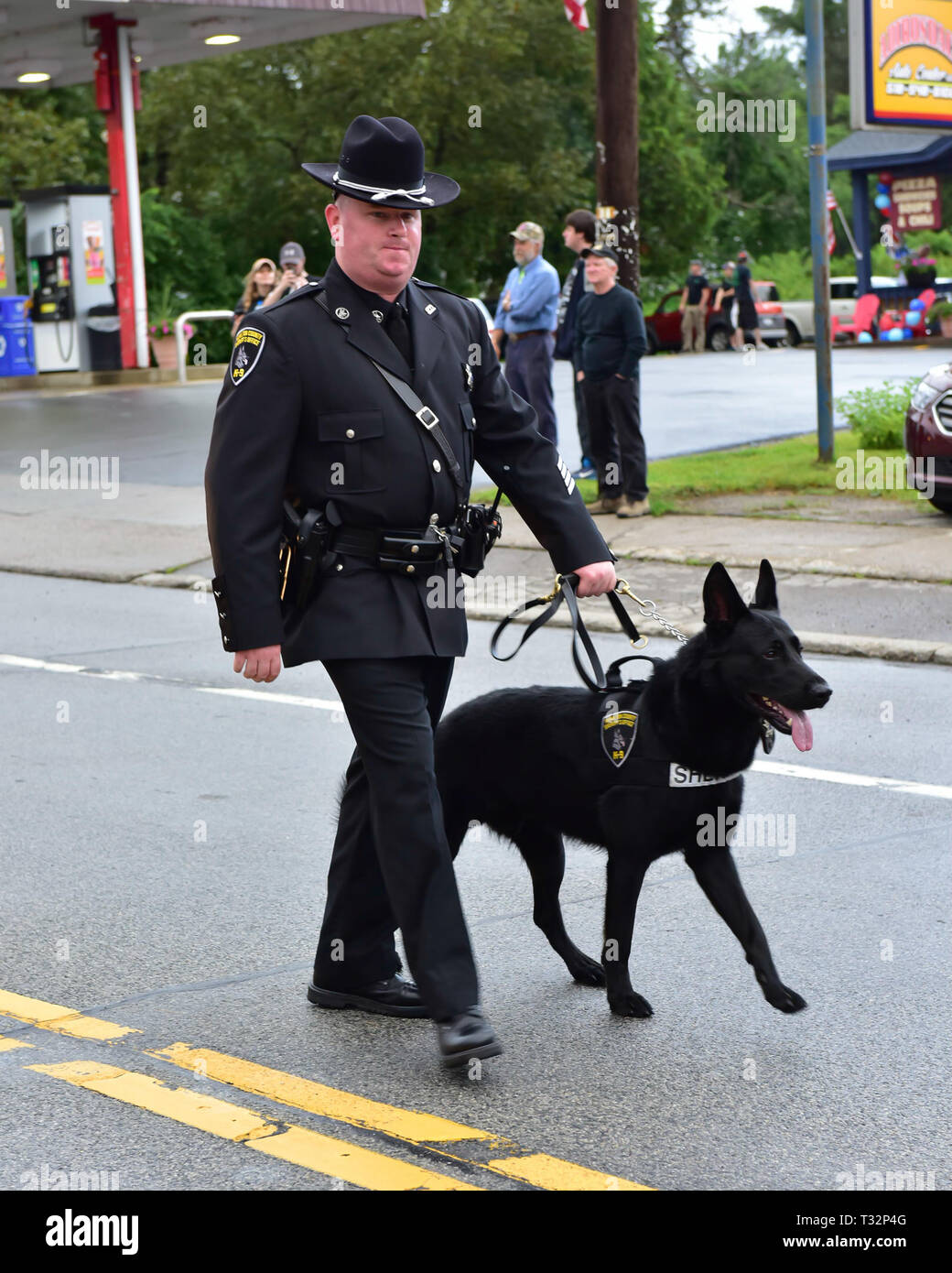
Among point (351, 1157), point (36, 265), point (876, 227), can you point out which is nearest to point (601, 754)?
point (351, 1157)

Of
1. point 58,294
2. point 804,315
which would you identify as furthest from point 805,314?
point 58,294

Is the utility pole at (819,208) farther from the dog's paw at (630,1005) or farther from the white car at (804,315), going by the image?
the white car at (804,315)

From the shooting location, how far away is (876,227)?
6669cm

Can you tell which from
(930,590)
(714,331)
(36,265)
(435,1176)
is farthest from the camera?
(714,331)

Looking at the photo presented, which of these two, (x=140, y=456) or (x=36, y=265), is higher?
(x=36, y=265)

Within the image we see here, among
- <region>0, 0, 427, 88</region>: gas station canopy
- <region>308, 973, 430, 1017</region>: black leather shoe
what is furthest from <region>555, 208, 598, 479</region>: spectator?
<region>0, 0, 427, 88</region>: gas station canopy

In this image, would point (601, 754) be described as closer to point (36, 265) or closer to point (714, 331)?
point (36, 265)

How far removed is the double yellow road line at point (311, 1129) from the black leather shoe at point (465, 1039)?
17cm

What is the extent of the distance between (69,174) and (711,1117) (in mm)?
34649

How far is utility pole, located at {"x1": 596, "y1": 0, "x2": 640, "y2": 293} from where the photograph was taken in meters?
14.3

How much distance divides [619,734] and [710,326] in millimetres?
32129

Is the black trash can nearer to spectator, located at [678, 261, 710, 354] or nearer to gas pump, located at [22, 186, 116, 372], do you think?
gas pump, located at [22, 186, 116, 372]

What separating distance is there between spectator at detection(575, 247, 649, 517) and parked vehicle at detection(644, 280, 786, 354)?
21.8 meters

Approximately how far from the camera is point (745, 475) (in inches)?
587
